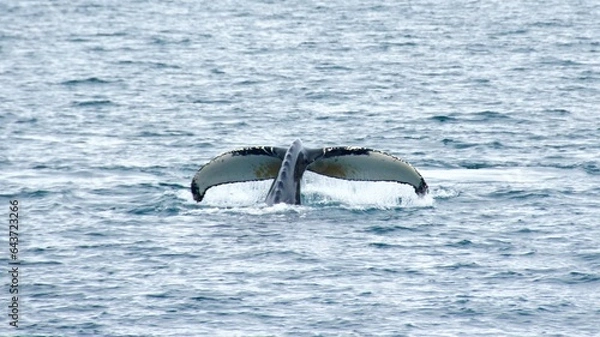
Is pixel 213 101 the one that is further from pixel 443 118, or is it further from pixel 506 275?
pixel 506 275

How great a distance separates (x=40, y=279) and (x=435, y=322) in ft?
16.0

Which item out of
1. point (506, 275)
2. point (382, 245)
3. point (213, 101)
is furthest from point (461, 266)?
point (213, 101)

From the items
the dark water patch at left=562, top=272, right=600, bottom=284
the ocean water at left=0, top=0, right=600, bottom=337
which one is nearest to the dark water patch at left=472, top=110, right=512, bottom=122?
the ocean water at left=0, top=0, right=600, bottom=337

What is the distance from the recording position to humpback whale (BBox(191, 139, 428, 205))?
68.4 ft

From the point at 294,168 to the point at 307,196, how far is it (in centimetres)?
97

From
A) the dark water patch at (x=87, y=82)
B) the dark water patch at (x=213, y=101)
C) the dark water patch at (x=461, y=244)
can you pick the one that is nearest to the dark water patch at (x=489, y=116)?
the dark water patch at (x=213, y=101)

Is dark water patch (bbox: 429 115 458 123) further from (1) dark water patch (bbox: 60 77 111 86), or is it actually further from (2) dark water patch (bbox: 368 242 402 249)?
(2) dark water patch (bbox: 368 242 402 249)

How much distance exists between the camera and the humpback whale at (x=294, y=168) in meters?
20.9

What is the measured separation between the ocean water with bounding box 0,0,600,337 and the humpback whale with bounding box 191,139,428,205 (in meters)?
0.40

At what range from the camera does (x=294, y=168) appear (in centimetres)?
2122

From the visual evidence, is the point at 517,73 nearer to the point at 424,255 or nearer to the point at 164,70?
the point at 164,70

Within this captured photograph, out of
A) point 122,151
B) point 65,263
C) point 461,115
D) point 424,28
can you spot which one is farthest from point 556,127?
point 424,28

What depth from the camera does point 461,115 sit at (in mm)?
32469

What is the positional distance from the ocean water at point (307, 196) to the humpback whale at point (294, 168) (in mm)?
402
